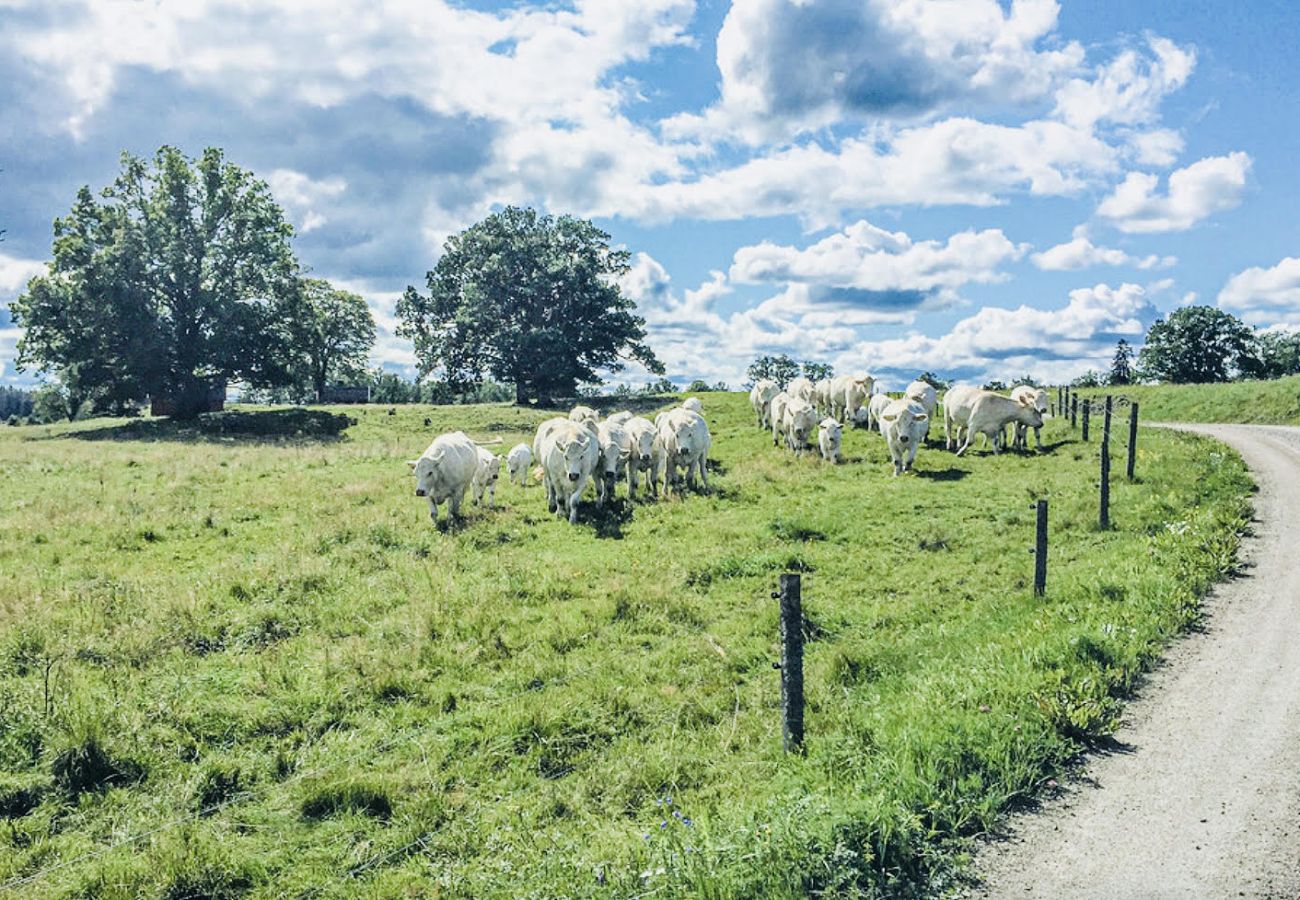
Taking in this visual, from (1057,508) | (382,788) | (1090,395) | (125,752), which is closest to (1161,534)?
(1057,508)

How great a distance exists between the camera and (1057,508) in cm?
1655

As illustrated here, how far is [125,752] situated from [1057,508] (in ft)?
53.9

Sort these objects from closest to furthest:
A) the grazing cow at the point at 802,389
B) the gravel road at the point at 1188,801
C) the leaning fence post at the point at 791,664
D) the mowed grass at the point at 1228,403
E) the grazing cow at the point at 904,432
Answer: the gravel road at the point at 1188,801, the leaning fence post at the point at 791,664, the grazing cow at the point at 904,432, the grazing cow at the point at 802,389, the mowed grass at the point at 1228,403

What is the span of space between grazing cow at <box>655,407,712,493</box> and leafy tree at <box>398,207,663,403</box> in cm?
3635

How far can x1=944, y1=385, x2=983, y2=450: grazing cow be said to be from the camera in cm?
2589

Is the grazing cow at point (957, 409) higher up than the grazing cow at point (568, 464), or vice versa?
the grazing cow at point (957, 409)

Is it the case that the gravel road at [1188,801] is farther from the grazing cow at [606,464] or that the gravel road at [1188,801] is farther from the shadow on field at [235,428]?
the shadow on field at [235,428]

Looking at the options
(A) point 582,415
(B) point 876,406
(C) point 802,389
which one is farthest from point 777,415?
(A) point 582,415

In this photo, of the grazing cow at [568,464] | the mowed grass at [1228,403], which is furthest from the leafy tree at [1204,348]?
the grazing cow at [568,464]

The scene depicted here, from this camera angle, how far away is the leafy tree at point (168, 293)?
148ft

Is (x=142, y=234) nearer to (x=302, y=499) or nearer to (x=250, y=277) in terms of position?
(x=250, y=277)

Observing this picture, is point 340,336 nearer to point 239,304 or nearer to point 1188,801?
point 239,304

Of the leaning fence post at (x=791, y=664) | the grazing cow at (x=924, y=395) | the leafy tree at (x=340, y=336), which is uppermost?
the leafy tree at (x=340, y=336)

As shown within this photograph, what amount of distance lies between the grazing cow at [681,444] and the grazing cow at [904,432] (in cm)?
539
